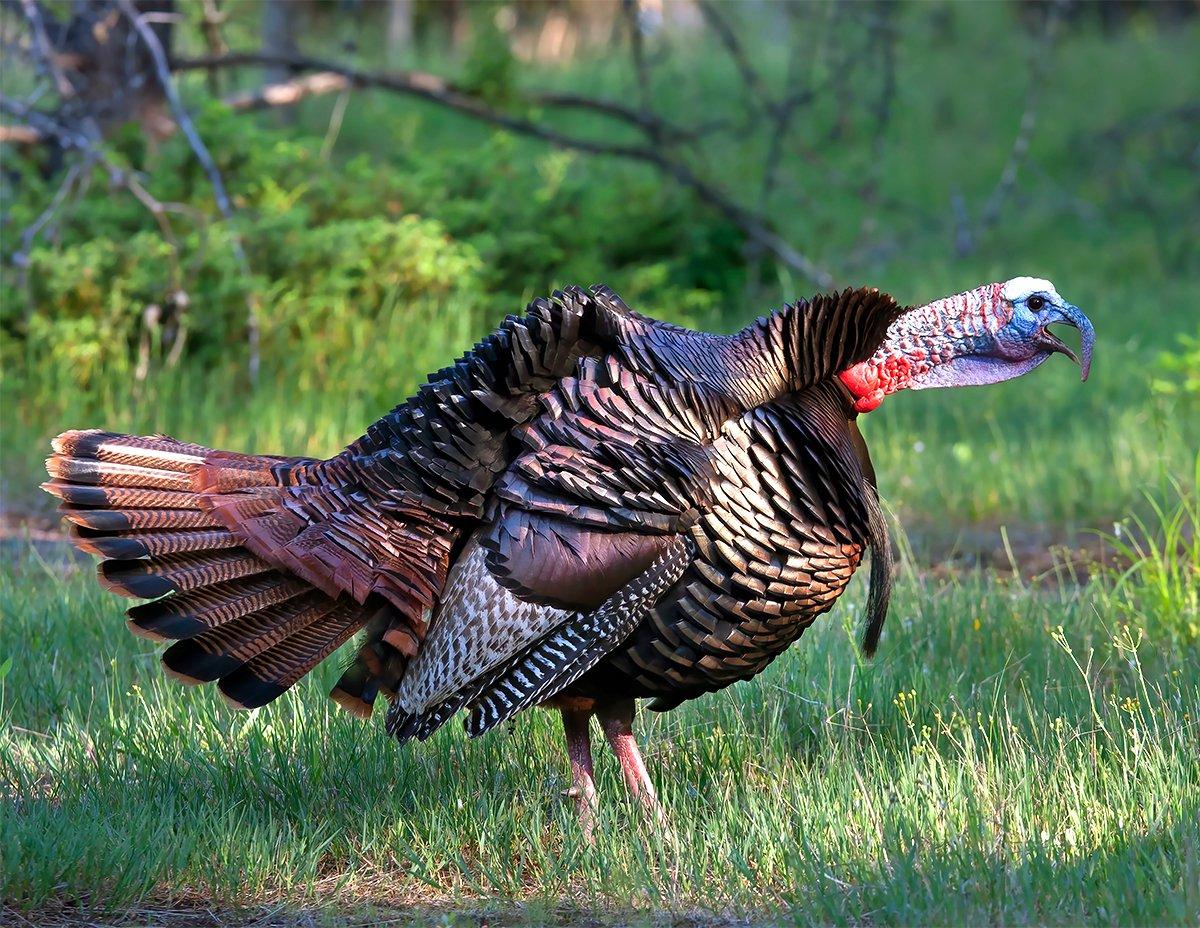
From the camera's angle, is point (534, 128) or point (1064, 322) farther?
point (534, 128)

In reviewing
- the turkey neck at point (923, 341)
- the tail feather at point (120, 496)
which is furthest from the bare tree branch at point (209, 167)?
the turkey neck at point (923, 341)

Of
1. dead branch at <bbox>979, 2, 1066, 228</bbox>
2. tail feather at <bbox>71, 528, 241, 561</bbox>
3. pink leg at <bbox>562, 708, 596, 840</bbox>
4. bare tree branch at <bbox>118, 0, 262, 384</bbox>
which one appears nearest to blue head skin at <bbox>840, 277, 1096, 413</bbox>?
pink leg at <bbox>562, 708, 596, 840</bbox>

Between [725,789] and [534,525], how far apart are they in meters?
1.00

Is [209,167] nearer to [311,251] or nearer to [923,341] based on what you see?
[311,251]

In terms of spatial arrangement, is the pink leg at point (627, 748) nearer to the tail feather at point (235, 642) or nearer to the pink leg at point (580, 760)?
the pink leg at point (580, 760)

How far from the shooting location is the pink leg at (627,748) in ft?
12.6

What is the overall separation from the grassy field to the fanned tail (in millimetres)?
487

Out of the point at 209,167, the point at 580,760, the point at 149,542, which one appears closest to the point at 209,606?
the point at 149,542

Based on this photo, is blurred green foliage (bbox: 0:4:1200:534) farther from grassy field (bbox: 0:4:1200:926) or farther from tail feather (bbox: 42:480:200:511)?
tail feather (bbox: 42:480:200:511)

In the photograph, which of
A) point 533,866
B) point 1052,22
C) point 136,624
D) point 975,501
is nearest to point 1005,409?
point 975,501

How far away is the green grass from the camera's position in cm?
338

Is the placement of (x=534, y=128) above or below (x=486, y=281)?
above

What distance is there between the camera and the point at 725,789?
400cm

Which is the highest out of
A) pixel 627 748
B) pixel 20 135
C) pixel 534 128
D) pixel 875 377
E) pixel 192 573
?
pixel 534 128
